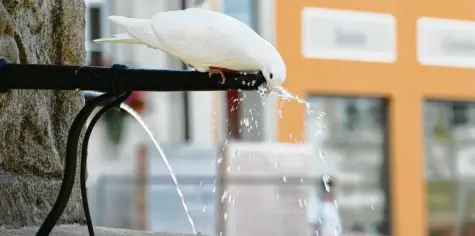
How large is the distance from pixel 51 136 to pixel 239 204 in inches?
242

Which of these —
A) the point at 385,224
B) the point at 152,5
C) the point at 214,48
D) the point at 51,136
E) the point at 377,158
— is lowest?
the point at 385,224

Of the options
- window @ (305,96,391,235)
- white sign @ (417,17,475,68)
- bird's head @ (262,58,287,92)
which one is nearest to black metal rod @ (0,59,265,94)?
bird's head @ (262,58,287,92)

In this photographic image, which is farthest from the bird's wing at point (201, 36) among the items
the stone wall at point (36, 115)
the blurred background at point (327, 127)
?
the blurred background at point (327, 127)

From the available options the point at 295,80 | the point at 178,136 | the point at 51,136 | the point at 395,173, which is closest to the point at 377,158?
the point at 395,173

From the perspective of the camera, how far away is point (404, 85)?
34.9 feet

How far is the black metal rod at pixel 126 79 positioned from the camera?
1.41 meters

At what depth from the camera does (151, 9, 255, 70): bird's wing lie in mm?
1409

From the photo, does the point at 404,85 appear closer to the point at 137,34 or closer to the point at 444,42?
the point at 444,42

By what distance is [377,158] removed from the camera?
10.6m

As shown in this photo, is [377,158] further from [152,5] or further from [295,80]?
[152,5]

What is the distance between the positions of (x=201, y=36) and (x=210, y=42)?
0.02 m

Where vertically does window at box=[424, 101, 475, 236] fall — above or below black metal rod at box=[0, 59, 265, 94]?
below

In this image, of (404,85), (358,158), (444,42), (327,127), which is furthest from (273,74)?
(444,42)

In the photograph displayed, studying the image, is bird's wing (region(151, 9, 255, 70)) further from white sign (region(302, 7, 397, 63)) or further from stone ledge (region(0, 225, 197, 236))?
white sign (region(302, 7, 397, 63))
